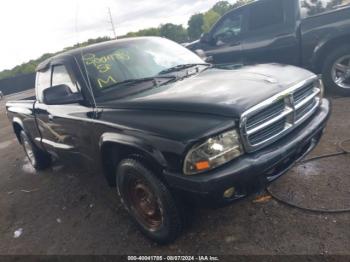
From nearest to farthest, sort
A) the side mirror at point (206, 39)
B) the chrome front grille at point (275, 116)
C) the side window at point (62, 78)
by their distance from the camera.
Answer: the chrome front grille at point (275, 116) → the side window at point (62, 78) → the side mirror at point (206, 39)

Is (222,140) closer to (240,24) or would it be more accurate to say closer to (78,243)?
(78,243)

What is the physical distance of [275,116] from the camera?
2.64m

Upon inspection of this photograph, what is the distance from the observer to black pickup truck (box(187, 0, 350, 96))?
5.68 meters

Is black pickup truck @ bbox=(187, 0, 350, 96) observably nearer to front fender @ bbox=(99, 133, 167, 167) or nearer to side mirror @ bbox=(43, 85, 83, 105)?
side mirror @ bbox=(43, 85, 83, 105)

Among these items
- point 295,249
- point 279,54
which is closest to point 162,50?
point 295,249

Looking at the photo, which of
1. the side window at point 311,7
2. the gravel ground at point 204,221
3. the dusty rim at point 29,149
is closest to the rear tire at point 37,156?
the dusty rim at point 29,149

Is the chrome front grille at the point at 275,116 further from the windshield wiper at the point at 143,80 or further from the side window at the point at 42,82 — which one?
the side window at the point at 42,82

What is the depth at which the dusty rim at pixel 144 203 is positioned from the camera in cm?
290

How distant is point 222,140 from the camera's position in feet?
7.79

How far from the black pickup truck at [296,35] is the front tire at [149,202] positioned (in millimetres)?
3153

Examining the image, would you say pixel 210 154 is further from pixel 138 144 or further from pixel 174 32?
pixel 174 32

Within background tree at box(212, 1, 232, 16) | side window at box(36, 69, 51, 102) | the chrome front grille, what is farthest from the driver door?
background tree at box(212, 1, 232, 16)

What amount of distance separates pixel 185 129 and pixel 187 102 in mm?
307

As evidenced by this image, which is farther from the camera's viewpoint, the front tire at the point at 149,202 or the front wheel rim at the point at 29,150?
the front wheel rim at the point at 29,150
